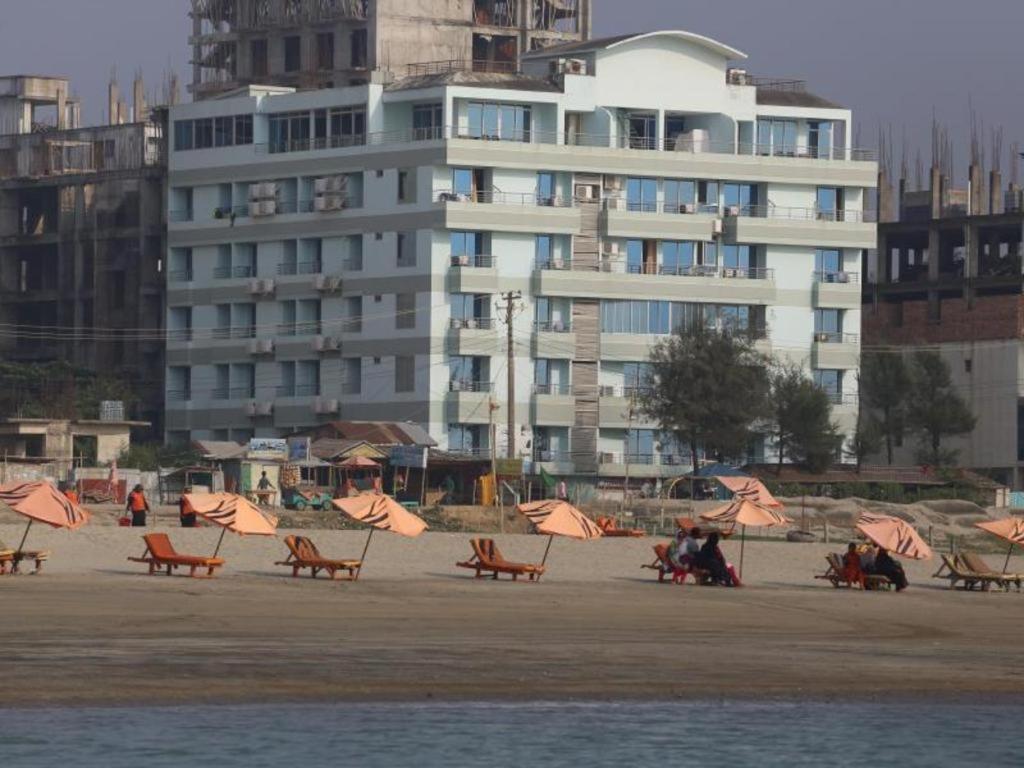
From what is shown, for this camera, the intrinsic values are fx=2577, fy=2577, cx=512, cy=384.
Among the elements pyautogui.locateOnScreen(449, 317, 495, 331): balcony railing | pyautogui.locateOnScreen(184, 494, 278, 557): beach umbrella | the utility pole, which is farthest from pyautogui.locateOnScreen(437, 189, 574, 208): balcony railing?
pyautogui.locateOnScreen(184, 494, 278, 557): beach umbrella

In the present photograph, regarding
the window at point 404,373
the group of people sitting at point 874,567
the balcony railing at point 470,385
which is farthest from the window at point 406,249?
the group of people sitting at point 874,567

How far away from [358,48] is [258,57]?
7.30 m

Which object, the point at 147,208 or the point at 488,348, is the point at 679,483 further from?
the point at 147,208

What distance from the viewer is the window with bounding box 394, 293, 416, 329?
362ft

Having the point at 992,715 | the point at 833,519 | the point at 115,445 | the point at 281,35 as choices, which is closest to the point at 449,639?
the point at 992,715

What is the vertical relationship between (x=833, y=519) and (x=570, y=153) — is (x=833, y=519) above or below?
below

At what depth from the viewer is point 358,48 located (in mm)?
136625

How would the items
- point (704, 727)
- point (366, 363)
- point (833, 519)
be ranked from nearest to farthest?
point (704, 727), point (833, 519), point (366, 363)

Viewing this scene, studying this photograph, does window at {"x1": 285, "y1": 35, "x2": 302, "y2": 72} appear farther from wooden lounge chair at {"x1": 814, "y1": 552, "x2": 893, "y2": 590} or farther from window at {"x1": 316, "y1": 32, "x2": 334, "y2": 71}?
wooden lounge chair at {"x1": 814, "y1": 552, "x2": 893, "y2": 590}

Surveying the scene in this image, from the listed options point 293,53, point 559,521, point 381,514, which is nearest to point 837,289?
point 293,53

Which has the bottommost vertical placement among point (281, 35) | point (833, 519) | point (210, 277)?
point (833, 519)

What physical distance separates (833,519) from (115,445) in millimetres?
29768

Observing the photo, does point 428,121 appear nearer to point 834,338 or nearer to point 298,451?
point 834,338

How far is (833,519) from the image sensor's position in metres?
93.1
